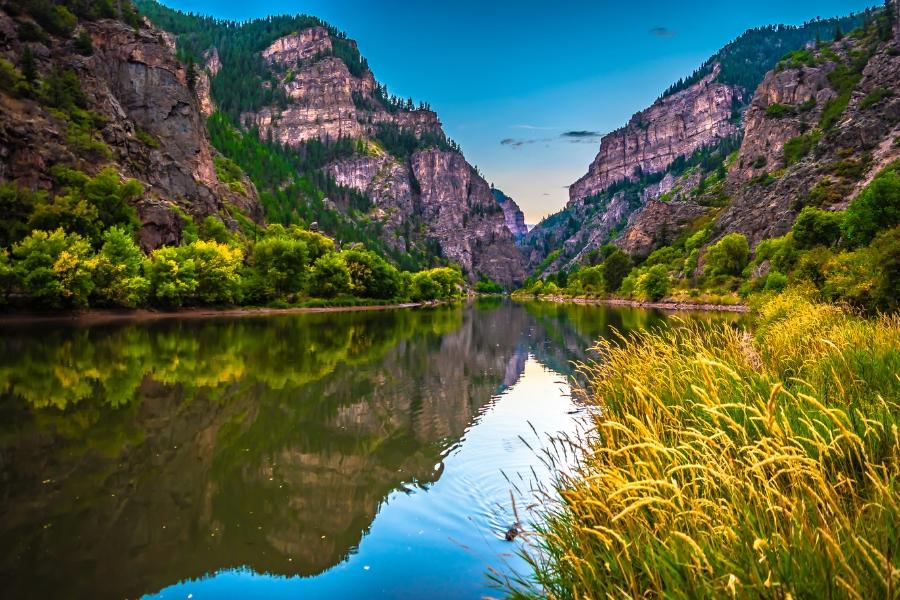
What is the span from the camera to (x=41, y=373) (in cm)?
2506

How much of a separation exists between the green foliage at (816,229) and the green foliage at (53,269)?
9456cm

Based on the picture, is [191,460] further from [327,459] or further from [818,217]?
[818,217]

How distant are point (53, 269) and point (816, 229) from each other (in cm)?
9816

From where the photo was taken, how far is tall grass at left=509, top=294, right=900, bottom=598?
3.41m

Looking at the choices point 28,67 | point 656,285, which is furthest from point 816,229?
point 28,67

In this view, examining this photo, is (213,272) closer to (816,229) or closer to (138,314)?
(138,314)

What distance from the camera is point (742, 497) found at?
158 inches

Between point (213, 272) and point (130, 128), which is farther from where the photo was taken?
point (130, 128)

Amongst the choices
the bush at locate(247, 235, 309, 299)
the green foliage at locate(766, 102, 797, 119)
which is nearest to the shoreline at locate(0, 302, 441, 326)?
the bush at locate(247, 235, 309, 299)

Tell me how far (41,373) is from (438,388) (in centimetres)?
1948

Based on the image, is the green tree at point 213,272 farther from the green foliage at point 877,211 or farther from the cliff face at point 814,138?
the cliff face at point 814,138

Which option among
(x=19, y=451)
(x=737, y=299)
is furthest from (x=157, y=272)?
(x=737, y=299)

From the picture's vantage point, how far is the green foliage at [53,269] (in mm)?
54000

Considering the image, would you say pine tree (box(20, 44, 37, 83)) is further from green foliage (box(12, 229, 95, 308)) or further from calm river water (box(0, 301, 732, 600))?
calm river water (box(0, 301, 732, 600))
